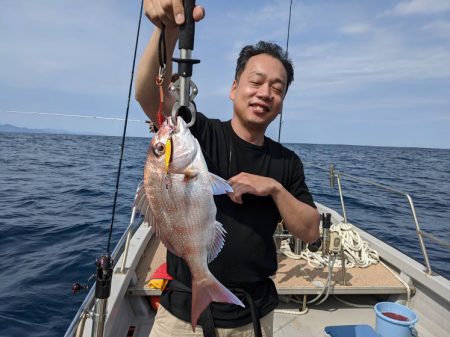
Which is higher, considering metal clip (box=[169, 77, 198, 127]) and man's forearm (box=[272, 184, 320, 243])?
metal clip (box=[169, 77, 198, 127])

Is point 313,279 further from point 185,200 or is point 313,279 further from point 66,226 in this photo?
point 66,226

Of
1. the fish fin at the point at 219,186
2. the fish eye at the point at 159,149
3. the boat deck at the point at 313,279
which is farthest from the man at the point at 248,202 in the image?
the boat deck at the point at 313,279

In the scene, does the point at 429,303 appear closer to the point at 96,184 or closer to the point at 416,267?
the point at 416,267

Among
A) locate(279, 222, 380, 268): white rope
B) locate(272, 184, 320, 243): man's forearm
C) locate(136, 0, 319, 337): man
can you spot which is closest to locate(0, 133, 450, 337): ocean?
locate(279, 222, 380, 268): white rope

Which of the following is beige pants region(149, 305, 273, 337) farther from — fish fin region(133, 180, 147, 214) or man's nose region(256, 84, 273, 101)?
man's nose region(256, 84, 273, 101)

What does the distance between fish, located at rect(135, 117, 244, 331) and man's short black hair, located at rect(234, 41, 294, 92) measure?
2.79 ft

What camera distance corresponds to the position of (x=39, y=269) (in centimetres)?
612

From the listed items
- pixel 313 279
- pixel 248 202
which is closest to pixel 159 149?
pixel 248 202

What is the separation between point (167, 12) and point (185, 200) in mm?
830

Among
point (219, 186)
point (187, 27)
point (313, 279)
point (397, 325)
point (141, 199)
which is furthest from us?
point (313, 279)

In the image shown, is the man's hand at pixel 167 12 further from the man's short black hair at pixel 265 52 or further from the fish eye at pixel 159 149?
the man's short black hair at pixel 265 52

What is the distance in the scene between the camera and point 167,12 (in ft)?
4.89

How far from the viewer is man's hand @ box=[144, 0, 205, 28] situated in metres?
1.42

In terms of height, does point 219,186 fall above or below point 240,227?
above
